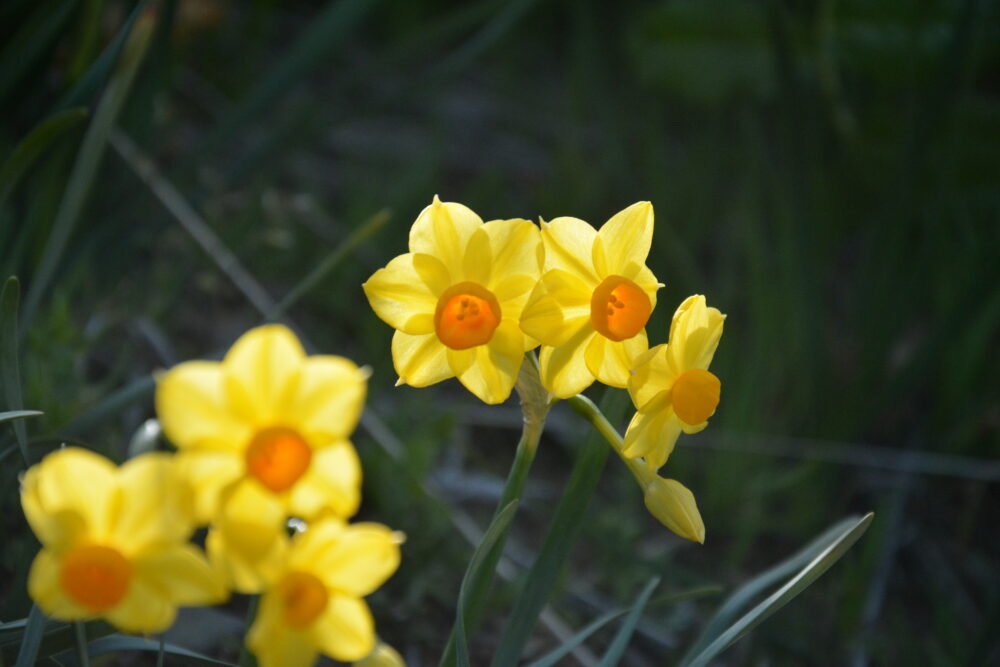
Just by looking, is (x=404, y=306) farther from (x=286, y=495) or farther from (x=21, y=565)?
(x=21, y=565)

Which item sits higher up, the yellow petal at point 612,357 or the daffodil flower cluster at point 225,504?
the daffodil flower cluster at point 225,504

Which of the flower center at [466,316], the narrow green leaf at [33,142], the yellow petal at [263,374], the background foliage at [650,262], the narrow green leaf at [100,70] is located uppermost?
the narrow green leaf at [100,70]

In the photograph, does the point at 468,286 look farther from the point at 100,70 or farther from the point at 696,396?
the point at 100,70

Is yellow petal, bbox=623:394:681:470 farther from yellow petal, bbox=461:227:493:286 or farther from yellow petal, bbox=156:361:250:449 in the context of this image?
yellow petal, bbox=156:361:250:449

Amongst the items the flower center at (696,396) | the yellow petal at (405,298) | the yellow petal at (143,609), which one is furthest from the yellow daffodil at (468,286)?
the yellow petal at (143,609)

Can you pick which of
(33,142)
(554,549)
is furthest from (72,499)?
(33,142)

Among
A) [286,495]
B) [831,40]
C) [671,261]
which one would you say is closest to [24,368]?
[286,495]

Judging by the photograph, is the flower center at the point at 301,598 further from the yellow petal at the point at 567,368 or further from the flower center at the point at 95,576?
the yellow petal at the point at 567,368
